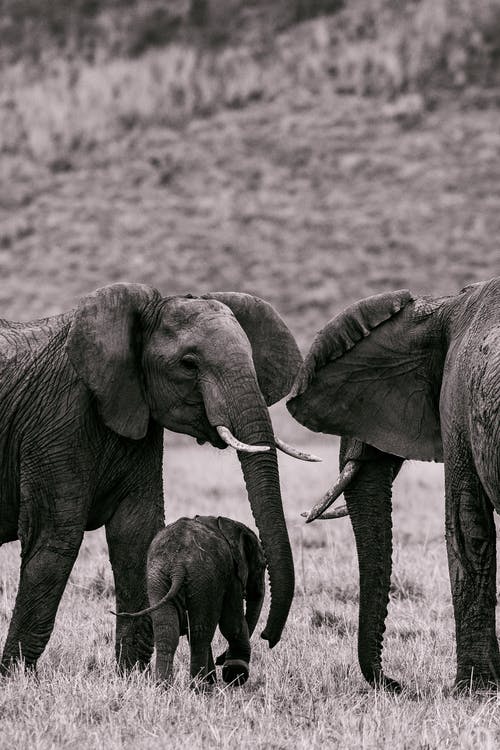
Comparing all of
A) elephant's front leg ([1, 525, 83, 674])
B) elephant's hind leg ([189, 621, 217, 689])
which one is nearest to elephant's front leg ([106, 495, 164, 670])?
elephant's front leg ([1, 525, 83, 674])

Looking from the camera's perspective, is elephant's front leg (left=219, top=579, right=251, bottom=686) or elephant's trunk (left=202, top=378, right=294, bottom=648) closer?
elephant's trunk (left=202, top=378, right=294, bottom=648)

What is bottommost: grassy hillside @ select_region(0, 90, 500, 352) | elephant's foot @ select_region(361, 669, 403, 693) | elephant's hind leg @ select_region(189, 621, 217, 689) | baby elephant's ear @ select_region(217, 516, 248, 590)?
elephant's foot @ select_region(361, 669, 403, 693)

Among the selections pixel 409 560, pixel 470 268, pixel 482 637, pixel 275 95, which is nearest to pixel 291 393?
pixel 482 637

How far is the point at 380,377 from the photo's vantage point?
7.84 m

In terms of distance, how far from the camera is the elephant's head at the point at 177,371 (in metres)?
7.13

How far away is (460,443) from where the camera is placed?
22.9ft

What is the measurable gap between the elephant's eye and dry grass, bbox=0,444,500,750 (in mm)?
1670

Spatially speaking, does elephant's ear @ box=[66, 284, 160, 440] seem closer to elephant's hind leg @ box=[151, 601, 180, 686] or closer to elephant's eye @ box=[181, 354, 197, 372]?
elephant's eye @ box=[181, 354, 197, 372]

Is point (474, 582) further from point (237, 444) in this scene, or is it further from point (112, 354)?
point (112, 354)

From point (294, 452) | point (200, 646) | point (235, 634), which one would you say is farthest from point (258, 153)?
point (200, 646)

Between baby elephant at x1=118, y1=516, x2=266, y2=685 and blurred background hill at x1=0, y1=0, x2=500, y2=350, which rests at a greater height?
blurred background hill at x1=0, y1=0, x2=500, y2=350

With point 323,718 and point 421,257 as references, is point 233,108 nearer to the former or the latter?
point 421,257

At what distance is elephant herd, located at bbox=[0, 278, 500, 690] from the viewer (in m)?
7.08

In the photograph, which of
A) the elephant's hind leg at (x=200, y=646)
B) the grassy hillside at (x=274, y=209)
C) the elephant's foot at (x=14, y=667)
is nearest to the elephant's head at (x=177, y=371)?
the elephant's hind leg at (x=200, y=646)
